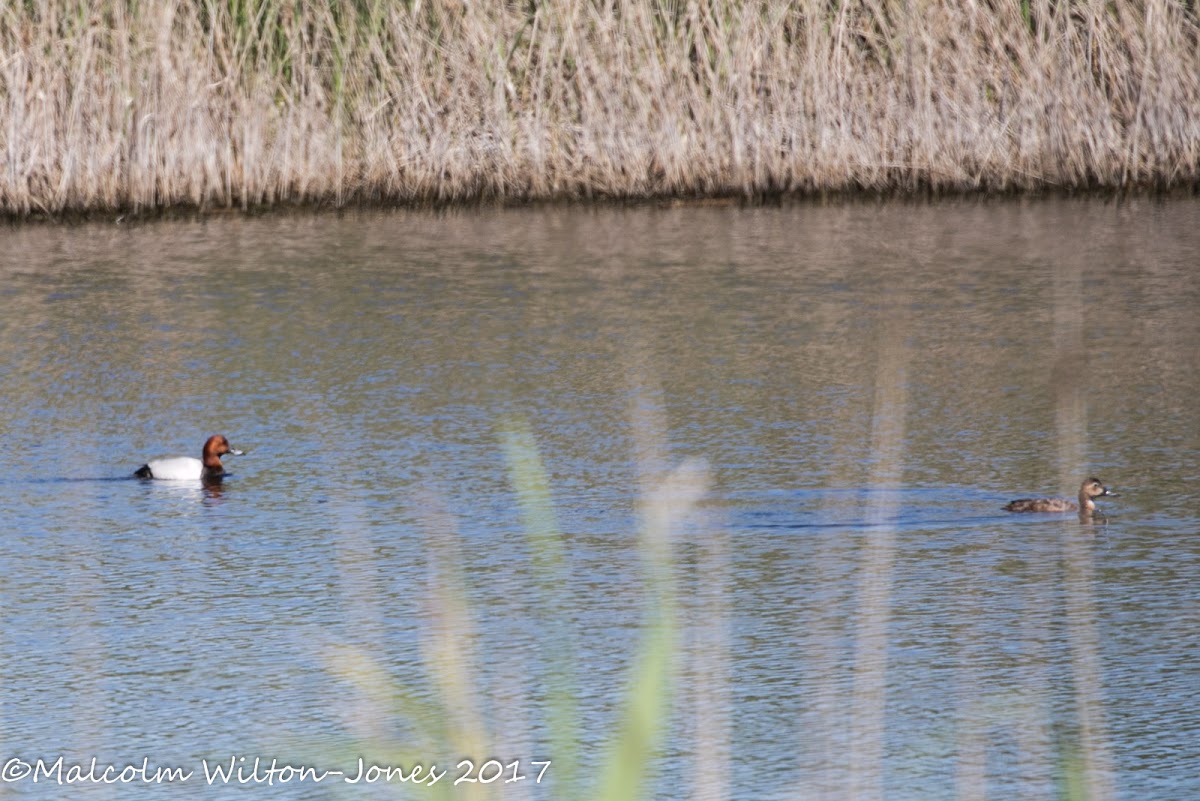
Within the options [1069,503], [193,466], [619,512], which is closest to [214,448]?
[193,466]

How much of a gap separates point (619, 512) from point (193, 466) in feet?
4.89

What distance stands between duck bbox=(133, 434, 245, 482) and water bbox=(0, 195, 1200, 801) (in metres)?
0.09

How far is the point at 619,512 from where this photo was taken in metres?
6.21

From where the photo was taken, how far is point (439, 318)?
9617 mm

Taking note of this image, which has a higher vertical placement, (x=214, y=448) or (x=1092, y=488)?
(x=1092, y=488)

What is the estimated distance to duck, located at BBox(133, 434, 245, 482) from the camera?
22.2 ft

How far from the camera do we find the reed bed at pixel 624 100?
41.1ft

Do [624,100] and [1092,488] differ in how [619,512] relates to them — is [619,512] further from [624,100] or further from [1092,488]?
[624,100]

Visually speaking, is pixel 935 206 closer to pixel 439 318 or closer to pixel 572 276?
pixel 572 276

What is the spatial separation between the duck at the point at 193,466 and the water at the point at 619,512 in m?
0.09

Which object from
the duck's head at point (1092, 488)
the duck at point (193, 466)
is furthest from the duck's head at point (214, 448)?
the duck's head at point (1092, 488)

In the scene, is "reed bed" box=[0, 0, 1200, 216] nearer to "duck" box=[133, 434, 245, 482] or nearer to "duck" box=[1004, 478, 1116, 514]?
"duck" box=[133, 434, 245, 482]

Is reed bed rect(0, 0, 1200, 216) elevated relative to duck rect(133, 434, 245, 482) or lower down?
elevated

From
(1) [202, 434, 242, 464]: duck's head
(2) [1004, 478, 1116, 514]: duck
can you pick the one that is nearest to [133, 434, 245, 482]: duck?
(1) [202, 434, 242, 464]: duck's head
